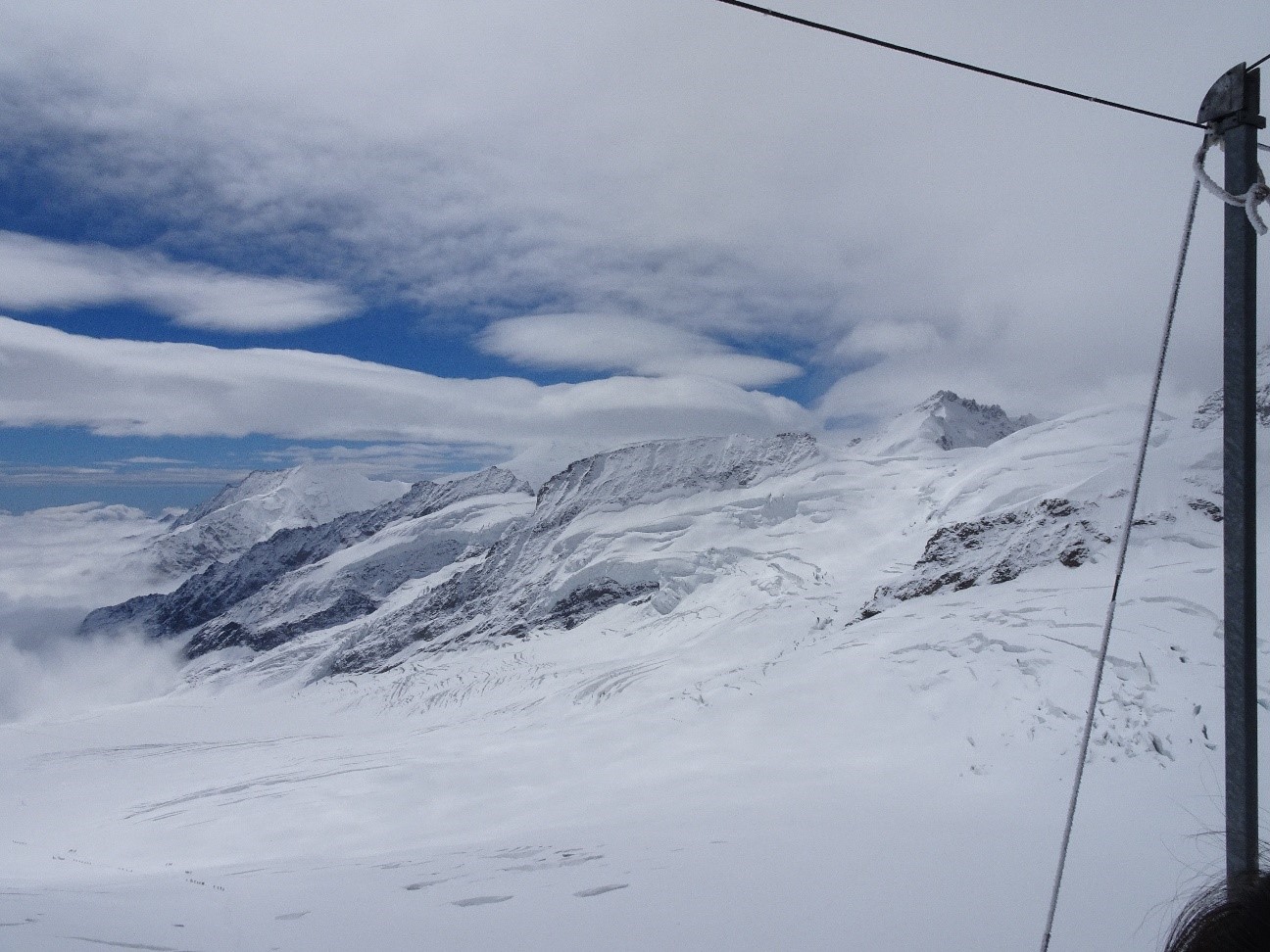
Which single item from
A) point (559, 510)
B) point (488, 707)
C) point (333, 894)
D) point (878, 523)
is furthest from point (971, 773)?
point (559, 510)

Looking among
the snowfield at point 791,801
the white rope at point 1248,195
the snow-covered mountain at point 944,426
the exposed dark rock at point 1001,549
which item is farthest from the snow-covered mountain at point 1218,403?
the snow-covered mountain at point 944,426

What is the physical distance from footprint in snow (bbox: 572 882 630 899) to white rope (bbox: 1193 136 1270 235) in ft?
19.8

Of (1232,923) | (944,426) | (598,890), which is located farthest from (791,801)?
(944,426)

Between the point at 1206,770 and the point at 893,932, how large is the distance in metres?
6.40

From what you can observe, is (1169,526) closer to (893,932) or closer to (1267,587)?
(1267,587)

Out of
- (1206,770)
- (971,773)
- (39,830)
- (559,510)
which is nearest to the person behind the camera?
(1206,770)

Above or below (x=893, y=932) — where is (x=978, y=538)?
above

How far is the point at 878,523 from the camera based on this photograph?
283 feet

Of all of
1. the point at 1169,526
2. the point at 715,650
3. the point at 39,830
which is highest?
the point at 1169,526

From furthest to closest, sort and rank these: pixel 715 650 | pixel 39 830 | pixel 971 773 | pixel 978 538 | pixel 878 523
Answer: pixel 878 523 → pixel 715 650 → pixel 978 538 → pixel 39 830 → pixel 971 773

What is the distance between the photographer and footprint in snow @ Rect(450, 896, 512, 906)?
5.99 meters

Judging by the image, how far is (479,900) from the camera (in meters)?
6.09

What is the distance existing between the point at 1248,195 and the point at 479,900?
22.3 feet

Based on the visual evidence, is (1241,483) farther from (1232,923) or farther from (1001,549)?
(1001,549)
